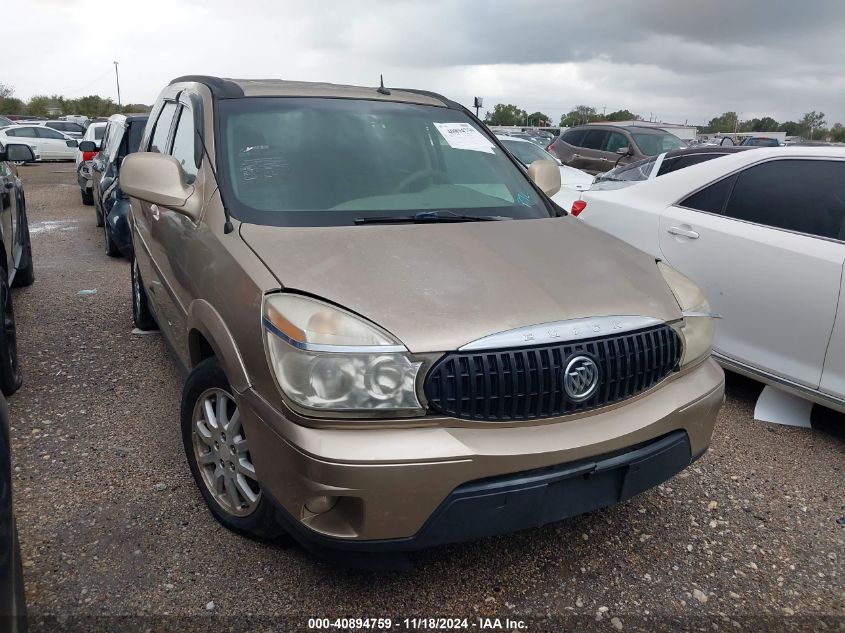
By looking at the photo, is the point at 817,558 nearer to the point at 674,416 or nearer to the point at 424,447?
the point at 674,416

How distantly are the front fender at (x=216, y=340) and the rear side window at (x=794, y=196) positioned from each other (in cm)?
308

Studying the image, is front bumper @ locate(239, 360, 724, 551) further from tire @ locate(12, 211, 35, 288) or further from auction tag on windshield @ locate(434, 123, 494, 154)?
tire @ locate(12, 211, 35, 288)

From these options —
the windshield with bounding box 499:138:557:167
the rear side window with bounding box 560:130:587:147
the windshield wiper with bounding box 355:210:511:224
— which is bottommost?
the windshield wiper with bounding box 355:210:511:224

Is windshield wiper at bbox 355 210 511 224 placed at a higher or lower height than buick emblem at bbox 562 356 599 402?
higher

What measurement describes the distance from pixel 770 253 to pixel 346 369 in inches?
109

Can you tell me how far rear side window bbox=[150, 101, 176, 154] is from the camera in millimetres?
3910

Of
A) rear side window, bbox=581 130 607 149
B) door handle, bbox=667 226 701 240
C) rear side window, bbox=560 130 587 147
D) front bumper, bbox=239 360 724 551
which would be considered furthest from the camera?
rear side window, bbox=560 130 587 147

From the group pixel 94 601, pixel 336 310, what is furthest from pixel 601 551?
Answer: pixel 94 601

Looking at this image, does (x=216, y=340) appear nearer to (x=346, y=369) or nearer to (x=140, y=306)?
(x=346, y=369)

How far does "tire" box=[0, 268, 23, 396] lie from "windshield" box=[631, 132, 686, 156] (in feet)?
37.8

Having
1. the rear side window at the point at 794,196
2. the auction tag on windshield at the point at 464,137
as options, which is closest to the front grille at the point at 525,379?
the auction tag on windshield at the point at 464,137

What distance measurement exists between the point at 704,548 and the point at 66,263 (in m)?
7.11

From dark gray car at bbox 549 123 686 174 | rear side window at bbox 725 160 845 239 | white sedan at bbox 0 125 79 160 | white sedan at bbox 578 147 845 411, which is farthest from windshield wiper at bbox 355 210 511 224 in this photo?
white sedan at bbox 0 125 79 160

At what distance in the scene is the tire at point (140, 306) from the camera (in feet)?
15.7
